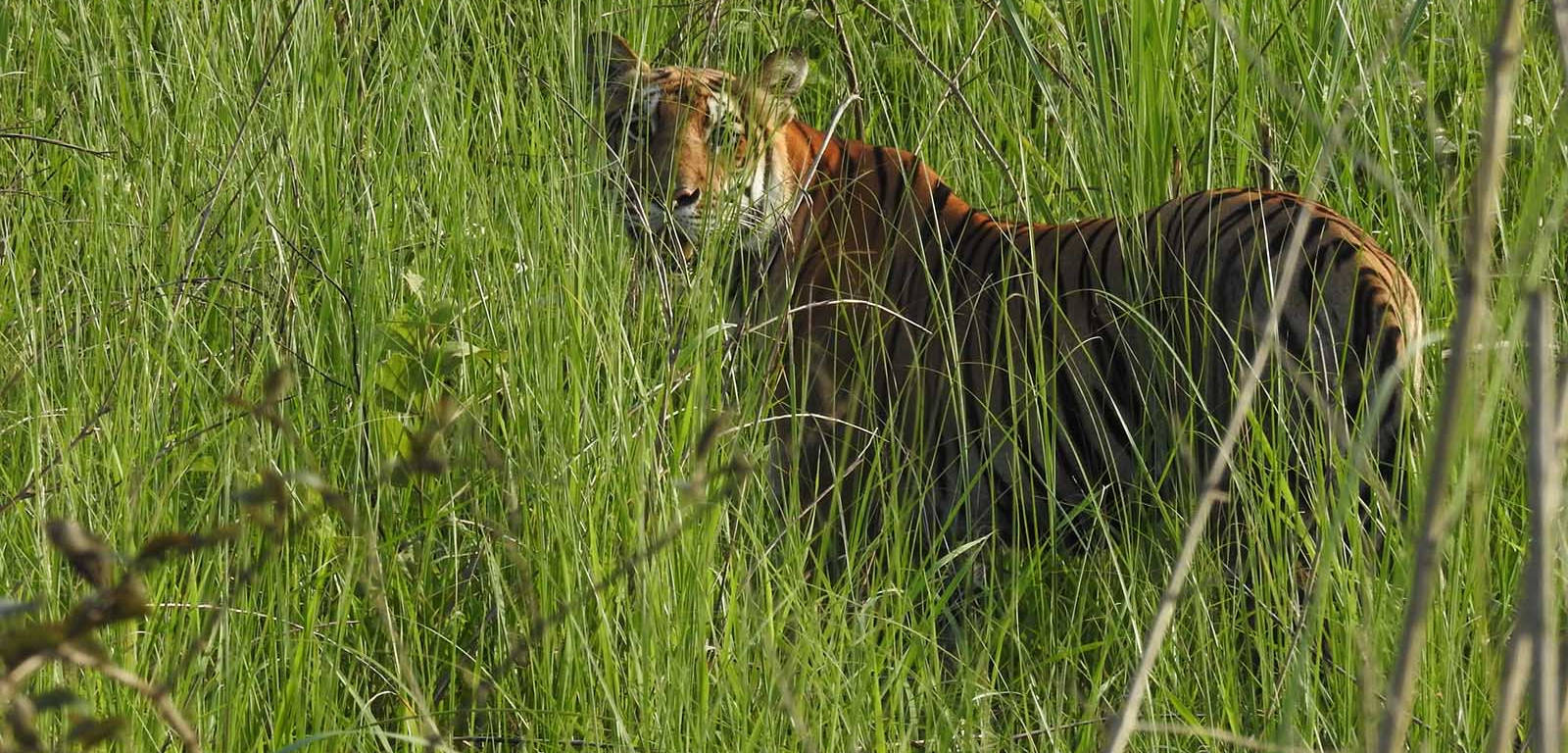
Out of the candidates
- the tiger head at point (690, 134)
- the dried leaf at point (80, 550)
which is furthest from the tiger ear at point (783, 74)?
the dried leaf at point (80, 550)

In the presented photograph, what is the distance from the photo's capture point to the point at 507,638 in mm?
1754

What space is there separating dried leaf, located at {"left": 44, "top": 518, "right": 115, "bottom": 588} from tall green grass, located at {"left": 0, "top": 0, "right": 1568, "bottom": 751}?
0.72 feet

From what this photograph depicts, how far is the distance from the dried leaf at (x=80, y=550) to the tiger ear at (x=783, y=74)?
2.07m

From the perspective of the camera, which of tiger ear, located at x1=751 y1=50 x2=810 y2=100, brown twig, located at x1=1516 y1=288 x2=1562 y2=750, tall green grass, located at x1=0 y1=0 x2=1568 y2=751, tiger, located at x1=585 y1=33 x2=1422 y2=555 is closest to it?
brown twig, located at x1=1516 y1=288 x2=1562 y2=750

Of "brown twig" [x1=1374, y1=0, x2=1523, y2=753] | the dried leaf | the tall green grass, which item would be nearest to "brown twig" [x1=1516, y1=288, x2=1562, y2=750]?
"brown twig" [x1=1374, y1=0, x2=1523, y2=753]

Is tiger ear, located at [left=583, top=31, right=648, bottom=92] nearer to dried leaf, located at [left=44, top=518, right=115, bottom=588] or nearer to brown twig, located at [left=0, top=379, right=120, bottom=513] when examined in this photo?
brown twig, located at [left=0, top=379, right=120, bottom=513]

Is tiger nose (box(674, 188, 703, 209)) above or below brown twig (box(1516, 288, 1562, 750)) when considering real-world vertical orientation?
below

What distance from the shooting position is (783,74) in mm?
2803

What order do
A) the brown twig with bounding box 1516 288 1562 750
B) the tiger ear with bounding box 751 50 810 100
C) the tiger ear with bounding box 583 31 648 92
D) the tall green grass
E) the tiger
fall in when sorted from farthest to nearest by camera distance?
the tiger ear with bounding box 751 50 810 100 → the tiger ear with bounding box 583 31 648 92 → the tiger → the tall green grass → the brown twig with bounding box 1516 288 1562 750

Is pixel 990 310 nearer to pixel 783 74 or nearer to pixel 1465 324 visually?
pixel 783 74

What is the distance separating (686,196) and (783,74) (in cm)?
27

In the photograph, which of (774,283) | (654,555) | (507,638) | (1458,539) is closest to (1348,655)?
(1458,539)

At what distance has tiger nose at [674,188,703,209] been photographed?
2779 mm

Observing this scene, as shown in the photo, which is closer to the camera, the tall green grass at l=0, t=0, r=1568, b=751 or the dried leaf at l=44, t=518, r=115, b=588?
the dried leaf at l=44, t=518, r=115, b=588
